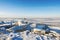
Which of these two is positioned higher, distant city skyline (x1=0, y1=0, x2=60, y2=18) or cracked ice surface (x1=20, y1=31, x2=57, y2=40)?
distant city skyline (x1=0, y1=0, x2=60, y2=18)

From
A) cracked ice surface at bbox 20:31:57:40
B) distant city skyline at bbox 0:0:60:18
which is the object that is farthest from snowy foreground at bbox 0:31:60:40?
distant city skyline at bbox 0:0:60:18

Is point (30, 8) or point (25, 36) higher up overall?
point (30, 8)

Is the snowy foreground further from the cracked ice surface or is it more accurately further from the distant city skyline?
the distant city skyline

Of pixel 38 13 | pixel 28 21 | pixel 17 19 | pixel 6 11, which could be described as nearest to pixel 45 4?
pixel 38 13

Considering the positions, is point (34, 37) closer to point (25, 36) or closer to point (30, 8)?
point (25, 36)

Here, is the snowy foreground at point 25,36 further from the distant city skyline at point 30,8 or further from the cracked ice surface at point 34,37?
the distant city skyline at point 30,8

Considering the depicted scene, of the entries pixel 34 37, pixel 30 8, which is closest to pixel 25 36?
pixel 34 37

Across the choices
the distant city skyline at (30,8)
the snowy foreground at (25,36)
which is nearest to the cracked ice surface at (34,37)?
the snowy foreground at (25,36)

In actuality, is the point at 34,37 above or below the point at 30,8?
below
